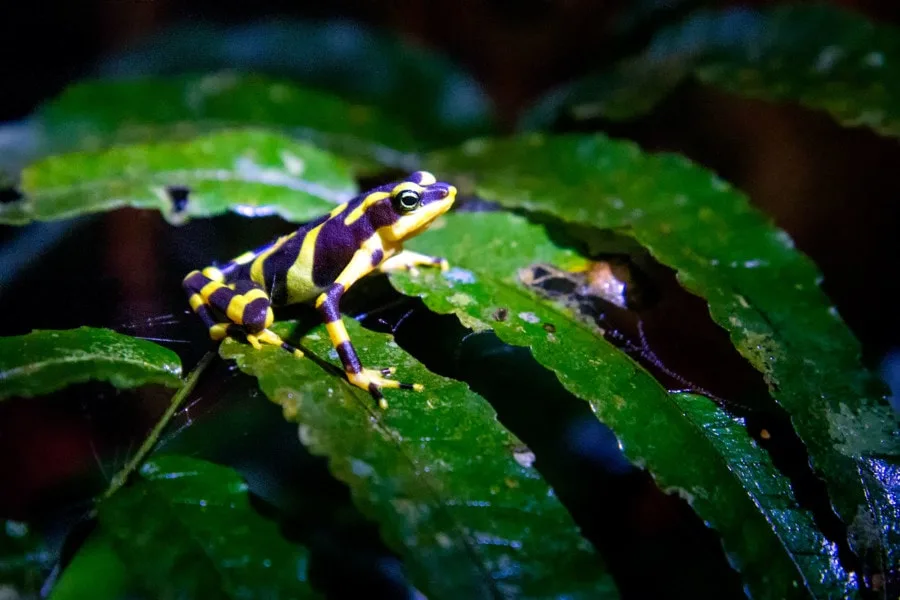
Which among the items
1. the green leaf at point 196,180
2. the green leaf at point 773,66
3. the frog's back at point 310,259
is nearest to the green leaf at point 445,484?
the frog's back at point 310,259

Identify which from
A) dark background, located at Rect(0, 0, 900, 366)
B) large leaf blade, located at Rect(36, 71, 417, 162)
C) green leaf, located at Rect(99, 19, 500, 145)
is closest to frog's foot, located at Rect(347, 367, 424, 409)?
large leaf blade, located at Rect(36, 71, 417, 162)

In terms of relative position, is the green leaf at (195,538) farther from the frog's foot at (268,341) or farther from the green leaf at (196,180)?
the green leaf at (196,180)

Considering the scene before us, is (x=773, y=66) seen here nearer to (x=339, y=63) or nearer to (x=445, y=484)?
(x=445, y=484)

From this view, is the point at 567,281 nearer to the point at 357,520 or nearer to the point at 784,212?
the point at 357,520

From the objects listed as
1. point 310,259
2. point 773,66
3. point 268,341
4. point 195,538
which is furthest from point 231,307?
point 773,66

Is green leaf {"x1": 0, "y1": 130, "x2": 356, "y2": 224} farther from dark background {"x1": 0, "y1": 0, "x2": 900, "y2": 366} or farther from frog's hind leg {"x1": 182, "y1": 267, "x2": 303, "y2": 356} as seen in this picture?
dark background {"x1": 0, "y1": 0, "x2": 900, "y2": 366}

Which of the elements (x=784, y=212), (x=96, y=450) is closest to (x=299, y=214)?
(x=96, y=450)
